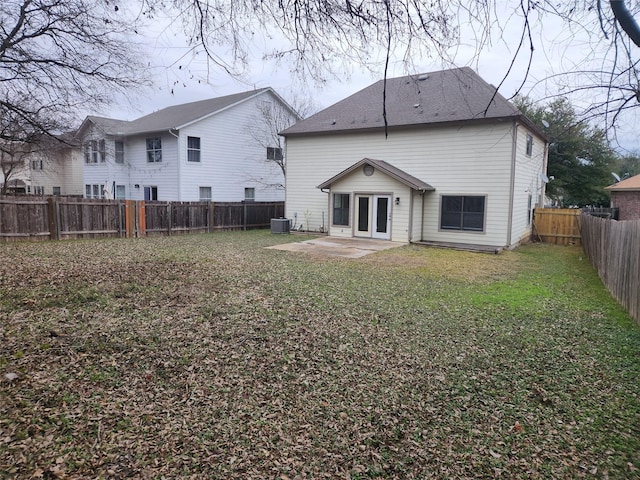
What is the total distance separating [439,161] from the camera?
49.6ft

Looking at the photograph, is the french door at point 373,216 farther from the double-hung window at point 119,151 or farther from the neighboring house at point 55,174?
the neighboring house at point 55,174

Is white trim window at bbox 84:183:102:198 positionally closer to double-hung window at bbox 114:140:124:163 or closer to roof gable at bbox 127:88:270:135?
double-hung window at bbox 114:140:124:163

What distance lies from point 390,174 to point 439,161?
202 centimetres

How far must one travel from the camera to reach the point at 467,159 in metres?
14.5

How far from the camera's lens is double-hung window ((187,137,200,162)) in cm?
2131

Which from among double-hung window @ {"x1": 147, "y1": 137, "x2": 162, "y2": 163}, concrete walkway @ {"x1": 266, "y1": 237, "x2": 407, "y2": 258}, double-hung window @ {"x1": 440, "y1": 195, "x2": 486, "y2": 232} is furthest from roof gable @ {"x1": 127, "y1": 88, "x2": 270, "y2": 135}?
double-hung window @ {"x1": 440, "y1": 195, "x2": 486, "y2": 232}

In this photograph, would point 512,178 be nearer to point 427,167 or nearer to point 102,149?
point 427,167

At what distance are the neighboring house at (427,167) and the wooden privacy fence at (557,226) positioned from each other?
2.50 feet

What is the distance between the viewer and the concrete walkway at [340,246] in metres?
12.7

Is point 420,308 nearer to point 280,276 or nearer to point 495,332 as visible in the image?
point 495,332

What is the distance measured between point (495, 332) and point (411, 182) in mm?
9566

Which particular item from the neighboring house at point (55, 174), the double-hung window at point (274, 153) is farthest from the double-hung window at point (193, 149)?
the neighboring house at point (55, 174)

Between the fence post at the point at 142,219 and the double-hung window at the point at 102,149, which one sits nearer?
the fence post at the point at 142,219

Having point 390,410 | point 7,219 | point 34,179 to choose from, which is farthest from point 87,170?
point 390,410
